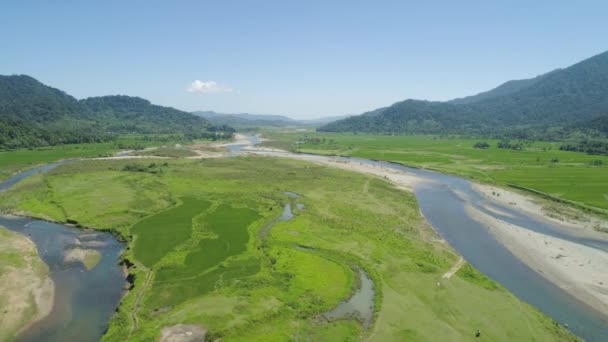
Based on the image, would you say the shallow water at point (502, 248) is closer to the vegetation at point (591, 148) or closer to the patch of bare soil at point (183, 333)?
the patch of bare soil at point (183, 333)

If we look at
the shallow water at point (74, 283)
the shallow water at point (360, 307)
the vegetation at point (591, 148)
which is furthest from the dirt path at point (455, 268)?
the vegetation at point (591, 148)

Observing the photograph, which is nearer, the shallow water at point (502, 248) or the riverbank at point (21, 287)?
the riverbank at point (21, 287)

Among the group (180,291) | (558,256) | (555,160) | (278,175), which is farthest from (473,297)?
(555,160)

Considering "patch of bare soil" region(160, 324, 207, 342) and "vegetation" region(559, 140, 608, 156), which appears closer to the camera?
"patch of bare soil" region(160, 324, 207, 342)

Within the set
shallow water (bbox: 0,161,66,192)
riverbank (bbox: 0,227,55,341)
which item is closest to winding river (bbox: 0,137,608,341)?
riverbank (bbox: 0,227,55,341)

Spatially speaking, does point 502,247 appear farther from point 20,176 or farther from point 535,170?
point 20,176

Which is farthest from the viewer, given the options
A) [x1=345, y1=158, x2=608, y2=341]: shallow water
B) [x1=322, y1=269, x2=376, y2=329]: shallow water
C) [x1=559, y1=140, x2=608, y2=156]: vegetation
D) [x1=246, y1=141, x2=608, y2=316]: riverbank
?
[x1=559, y1=140, x2=608, y2=156]: vegetation

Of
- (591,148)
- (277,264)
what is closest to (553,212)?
(277,264)

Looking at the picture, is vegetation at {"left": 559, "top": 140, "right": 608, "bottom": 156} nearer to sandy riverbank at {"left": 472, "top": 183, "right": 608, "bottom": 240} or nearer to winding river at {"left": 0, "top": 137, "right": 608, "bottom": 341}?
sandy riverbank at {"left": 472, "top": 183, "right": 608, "bottom": 240}
